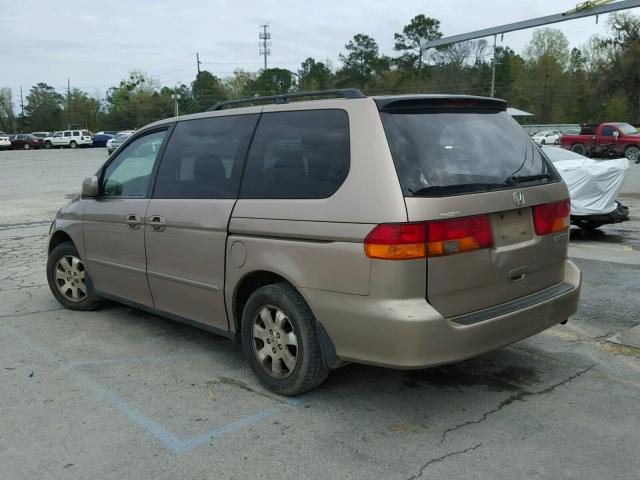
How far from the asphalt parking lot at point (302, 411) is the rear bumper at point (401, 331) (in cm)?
45

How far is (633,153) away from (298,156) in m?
27.6

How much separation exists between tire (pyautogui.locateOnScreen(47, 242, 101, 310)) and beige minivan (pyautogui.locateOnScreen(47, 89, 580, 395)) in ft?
4.34

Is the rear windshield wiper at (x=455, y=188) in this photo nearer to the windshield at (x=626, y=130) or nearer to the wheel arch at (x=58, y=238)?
the wheel arch at (x=58, y=238)

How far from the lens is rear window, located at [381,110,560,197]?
3.22 metres

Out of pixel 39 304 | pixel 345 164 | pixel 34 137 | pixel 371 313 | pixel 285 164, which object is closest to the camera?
pixel 371 313

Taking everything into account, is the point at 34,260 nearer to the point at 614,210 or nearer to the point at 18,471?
the point at 18,471

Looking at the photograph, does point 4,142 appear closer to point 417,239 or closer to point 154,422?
point 154,422

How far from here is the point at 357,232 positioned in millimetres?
3166

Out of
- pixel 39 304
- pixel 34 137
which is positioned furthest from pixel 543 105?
pixel 39 304

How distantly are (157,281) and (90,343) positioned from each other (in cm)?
86

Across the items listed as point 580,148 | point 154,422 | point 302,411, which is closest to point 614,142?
point 580,148

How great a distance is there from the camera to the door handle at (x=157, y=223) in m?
4.38

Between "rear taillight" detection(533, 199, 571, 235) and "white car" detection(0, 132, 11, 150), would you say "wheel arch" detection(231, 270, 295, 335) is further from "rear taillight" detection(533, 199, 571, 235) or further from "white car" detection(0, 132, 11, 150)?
"white car" detection(0, 132, 11, 150)

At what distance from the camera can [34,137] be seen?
189 feet
